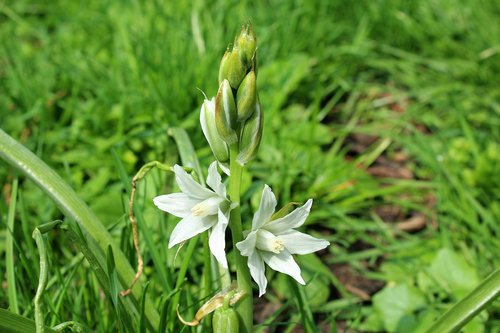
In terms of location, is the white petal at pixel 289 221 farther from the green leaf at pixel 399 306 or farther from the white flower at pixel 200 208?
the green leaf at pixel 399 306

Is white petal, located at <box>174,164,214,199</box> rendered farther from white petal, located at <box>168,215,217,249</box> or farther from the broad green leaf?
the broad green leaf

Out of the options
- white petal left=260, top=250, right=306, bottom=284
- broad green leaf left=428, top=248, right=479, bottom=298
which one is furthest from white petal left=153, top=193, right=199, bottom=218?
broad green leaf left=428, top=248, right=479, bottom=298

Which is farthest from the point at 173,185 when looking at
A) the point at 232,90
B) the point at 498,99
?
the point at 498,99

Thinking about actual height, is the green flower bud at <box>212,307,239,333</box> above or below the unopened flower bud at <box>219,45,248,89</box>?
below

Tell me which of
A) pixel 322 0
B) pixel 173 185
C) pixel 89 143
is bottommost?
pixel 173 185

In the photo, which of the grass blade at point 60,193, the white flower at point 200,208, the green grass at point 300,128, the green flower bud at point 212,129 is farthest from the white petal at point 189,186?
the green grass at point 300,128

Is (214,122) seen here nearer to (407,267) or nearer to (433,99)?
(407,267)
